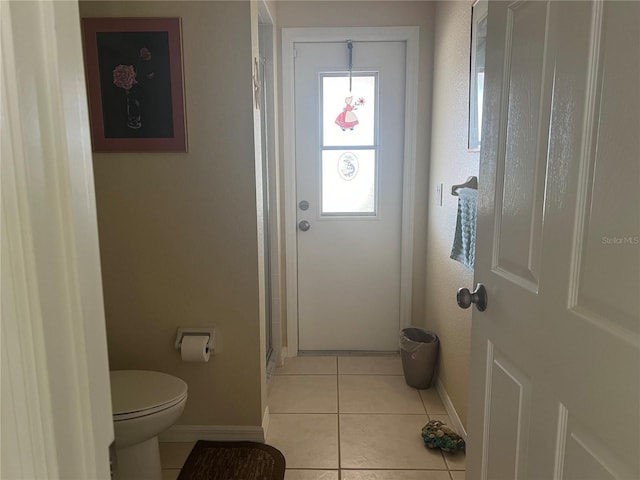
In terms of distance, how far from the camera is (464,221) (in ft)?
6.18

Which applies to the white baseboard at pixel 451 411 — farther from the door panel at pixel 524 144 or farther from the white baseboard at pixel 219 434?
the door panel at pixel 524 144

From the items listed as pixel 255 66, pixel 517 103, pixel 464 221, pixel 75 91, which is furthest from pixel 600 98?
pixel 255 66

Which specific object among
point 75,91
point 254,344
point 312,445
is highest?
point 75,91

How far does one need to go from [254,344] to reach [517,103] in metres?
1.51

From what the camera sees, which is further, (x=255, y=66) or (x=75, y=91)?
(x=255, y=66)

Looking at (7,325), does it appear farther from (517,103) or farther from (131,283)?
(131,283)

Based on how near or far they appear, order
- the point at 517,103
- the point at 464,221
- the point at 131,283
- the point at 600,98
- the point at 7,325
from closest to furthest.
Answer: the point at 7,325 < the point at 600,98 < the point at 517,103 < the point at 464,221 < the point at 131,283

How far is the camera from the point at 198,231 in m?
1.97

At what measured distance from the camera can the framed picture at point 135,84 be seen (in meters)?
1.83

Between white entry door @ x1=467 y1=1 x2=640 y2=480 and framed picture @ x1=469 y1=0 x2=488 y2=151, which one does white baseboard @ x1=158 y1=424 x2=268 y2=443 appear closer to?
white entry door @ x1=467 y1=1 x2=640 y2=480

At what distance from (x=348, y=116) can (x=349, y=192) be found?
0.49 m

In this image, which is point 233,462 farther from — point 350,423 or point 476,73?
point 476,73

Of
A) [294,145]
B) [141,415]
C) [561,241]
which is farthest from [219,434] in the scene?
[561,241]

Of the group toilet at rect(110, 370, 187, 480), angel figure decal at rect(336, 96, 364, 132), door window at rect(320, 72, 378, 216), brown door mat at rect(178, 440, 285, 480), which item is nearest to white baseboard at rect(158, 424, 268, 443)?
brown door mat at rect(178, 440, 285, 480)
